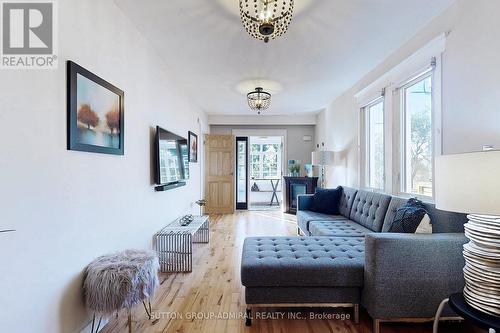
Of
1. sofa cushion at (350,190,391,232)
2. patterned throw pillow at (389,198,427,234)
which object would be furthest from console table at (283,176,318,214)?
patterned throw pillow at (389,198,427,234)

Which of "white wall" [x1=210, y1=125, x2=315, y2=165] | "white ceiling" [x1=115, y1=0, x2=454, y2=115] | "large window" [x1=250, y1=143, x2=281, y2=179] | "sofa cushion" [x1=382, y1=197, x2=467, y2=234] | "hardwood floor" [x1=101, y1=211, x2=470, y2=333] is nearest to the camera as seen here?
"hardwood floor" [x1=101, y1=211, x2=470, y2=333]

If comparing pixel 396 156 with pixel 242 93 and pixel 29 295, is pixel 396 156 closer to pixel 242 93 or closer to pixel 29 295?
pixel 242 93

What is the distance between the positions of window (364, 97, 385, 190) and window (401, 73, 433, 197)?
485mm

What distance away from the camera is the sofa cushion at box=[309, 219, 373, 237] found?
2.95 m

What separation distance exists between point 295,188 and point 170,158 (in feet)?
13.1

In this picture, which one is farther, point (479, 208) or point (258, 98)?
point (258, 98)

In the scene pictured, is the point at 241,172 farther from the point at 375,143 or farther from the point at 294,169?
the point at 375,143

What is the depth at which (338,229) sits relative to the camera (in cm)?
312

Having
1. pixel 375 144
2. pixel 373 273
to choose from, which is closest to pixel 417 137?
pixel 375 144

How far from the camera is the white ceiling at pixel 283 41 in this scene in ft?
7.48

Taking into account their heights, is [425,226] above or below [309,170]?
below

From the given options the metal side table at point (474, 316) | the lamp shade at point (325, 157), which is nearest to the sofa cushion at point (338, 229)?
the metal side table at point (474, 316)

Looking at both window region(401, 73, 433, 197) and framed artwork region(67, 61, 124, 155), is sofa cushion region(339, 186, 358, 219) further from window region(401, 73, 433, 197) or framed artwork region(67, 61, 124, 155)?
framed artwork region(67, 61, 124, 155)

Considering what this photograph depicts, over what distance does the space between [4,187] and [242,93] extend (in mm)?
4141
